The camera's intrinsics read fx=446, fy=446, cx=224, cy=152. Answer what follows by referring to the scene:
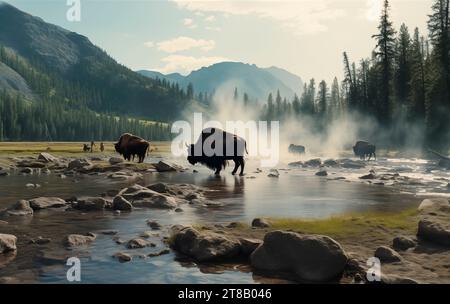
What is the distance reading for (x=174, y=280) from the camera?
10312 mm

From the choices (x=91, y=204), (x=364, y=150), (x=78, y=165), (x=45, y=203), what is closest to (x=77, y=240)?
(x=91, y=204)

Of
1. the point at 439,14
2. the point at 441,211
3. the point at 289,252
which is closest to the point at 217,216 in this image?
the point at 289,252

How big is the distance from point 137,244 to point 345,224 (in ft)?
24.2

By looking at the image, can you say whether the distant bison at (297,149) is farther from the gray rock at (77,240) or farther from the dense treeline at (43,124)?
the dense treeline at (43,124)

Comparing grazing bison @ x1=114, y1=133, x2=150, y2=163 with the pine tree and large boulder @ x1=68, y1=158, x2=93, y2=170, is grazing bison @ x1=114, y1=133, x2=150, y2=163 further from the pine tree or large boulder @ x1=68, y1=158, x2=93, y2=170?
the pine tree

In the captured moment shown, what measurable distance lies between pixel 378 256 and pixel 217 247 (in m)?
4.35

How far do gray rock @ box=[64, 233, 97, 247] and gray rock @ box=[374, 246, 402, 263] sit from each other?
8.60m

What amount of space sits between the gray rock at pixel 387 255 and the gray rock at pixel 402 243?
127 centimetres

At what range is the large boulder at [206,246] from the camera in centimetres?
1202

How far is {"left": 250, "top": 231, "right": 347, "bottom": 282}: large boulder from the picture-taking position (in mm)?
10688

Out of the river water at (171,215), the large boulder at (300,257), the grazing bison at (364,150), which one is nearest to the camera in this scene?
the large boulder at (300,257)

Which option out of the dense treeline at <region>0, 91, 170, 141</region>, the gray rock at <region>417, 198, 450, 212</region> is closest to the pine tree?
the gray rock at <region>417, 198, 450, 212</region>

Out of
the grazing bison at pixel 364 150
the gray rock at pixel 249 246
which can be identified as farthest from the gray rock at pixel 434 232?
the grazing bison at pixel 364 150
